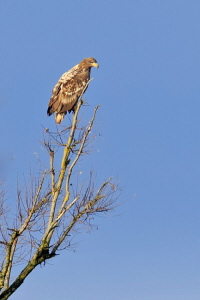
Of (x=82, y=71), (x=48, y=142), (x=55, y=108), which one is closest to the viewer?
(x=48, y=142)

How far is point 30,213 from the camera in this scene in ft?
39.5

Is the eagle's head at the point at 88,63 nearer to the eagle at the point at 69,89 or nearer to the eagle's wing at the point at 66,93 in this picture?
the eagle at the point at 69,89

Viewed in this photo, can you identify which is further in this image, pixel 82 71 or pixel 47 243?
pixel 82 71

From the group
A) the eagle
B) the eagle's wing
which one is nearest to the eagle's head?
the eagle

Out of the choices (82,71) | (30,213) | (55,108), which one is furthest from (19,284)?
(82,71)

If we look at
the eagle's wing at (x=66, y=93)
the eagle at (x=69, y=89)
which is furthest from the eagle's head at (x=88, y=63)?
the eagle's wing at (x=66, y=93)

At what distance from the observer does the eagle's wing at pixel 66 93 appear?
15969mm

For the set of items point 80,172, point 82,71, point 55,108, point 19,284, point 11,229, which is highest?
point 82,71

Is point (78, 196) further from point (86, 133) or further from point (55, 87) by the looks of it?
point (55, 87)

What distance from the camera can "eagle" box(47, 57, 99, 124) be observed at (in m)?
15.9

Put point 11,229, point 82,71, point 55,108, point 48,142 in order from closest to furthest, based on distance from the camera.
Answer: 1. point 11,229
2. point 48,142
3. point 55,108
4. point 82,71

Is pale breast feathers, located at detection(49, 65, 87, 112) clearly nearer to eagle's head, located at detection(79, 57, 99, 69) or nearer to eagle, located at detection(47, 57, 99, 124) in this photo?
eagle, located at detection(47, 57, 99, 124)

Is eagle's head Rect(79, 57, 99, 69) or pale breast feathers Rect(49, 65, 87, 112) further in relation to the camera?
eagle's head Rect(79, 57, 99, 69)

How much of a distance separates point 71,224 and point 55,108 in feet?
14.4
